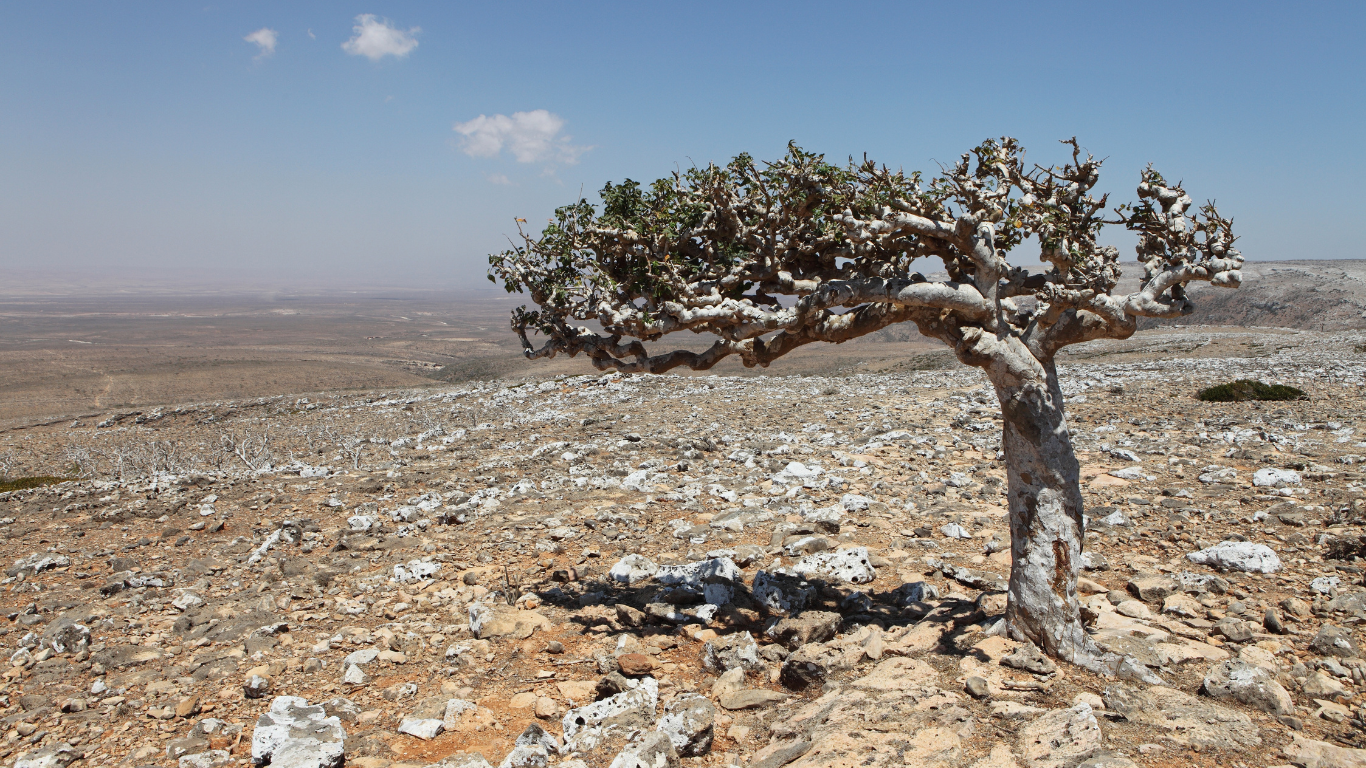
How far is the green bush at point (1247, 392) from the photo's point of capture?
14.0m

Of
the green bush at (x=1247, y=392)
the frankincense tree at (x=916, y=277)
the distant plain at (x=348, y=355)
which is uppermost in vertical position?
the frankincense tree at (x=916, y=277)

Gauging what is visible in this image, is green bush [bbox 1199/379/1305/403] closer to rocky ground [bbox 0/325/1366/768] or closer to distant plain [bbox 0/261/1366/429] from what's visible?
rocky ground [bbox 0/325/1366/768]

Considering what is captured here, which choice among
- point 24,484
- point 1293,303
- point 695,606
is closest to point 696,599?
point 695,606

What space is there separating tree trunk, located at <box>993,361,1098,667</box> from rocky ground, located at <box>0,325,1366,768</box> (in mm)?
235

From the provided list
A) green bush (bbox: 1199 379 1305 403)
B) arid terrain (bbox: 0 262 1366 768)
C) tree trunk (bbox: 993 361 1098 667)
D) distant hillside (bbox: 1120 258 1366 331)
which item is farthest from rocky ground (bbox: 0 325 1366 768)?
distant hillside (bbox: 1120 258 1366 331)

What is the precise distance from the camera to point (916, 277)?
5.39 metres

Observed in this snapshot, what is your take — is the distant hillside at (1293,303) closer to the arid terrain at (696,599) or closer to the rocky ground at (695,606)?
the arid terrain at (696,599)

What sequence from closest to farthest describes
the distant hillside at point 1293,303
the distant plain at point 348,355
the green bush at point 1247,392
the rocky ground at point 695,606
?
the rocky ground at point 695,606, the green bush at point 1247,392, the distant plain at point 348,355, the distant hillside at point 1293,303

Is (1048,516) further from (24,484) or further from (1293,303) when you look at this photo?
(1293,303)

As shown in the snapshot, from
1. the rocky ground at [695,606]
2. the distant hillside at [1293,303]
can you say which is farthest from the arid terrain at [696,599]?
the distant hillside at [1293,303]

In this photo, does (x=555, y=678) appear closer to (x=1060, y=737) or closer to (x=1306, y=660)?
(x=1060, y=737)

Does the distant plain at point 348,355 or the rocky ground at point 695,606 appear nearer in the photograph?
the rocky ground at point 695,606

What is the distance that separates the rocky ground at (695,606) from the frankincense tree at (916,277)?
103cm

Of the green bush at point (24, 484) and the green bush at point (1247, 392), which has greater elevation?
the green bush at point (1247, 392)
